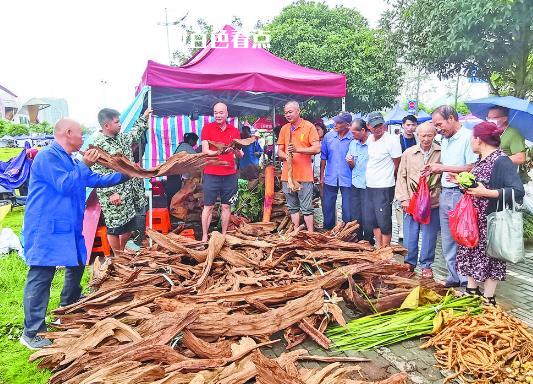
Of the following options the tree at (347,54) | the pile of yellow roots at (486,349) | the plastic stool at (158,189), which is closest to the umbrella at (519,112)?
the pile of yellow roots at (486,349)

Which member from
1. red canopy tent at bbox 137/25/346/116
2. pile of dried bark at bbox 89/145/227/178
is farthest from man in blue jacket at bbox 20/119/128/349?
red canopy tent at bbox 137/25/346/116

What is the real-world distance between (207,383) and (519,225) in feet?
9.49

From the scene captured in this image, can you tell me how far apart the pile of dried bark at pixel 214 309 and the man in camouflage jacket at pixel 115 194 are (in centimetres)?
43

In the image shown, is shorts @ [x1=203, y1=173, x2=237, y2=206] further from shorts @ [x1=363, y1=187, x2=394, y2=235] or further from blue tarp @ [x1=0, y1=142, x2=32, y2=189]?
blue tarp @ [x1=0, y1=142, x2=32, y2=189]

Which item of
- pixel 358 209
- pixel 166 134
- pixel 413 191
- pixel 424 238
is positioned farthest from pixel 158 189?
pixel 424 238

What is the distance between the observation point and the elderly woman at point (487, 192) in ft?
12.0

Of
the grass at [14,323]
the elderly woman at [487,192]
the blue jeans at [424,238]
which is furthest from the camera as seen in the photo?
the blue jeans at [424,238]

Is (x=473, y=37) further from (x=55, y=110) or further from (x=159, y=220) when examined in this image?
(x=55, y=110)

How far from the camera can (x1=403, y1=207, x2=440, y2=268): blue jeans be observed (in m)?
4.99

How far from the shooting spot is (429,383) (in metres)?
2.85

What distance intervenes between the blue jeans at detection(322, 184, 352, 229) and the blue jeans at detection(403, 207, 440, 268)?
4.28ft

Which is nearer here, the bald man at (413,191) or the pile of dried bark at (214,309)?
the pile of dried bark at (214,309)

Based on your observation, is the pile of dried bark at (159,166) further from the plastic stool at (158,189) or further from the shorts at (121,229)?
the plastic stool at (158,189)

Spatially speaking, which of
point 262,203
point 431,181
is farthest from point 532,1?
point 262,203
